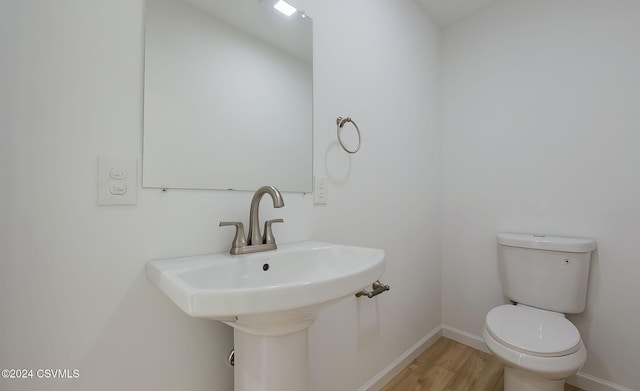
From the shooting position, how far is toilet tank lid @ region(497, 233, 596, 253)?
4.43 ft

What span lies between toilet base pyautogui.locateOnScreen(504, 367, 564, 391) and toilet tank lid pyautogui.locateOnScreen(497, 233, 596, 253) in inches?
24.7

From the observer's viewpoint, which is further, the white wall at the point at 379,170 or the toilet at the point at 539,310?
the white wall at the point at 379,170

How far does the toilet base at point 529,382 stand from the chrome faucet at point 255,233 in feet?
3.90

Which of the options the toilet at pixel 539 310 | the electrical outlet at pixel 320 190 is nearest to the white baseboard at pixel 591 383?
the toilet at pixel 539 310

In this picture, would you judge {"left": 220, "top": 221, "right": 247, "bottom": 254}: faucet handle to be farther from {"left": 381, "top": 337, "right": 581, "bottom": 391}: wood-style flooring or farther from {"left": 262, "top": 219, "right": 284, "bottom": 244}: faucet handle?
{"left": 381, "top": 337, "right": 581, "bottom": 391}: wood-style flooring

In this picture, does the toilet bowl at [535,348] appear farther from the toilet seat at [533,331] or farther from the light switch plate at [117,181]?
the light switch plate at [117,181]

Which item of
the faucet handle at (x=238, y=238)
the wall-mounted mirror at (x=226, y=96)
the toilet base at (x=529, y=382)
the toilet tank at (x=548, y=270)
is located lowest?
the toilet base at (x=529, y=382)

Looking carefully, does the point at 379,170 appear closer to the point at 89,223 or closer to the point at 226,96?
the point at 226,96

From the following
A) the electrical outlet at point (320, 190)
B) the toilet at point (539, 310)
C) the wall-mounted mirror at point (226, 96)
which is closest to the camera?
the wall-mounted mirror at point (226, 96)

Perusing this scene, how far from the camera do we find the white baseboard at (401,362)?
54.7 inches

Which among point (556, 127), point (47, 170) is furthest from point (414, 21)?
point (47, 170)

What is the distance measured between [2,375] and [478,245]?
86.9 inches

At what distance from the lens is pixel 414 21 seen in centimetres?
178

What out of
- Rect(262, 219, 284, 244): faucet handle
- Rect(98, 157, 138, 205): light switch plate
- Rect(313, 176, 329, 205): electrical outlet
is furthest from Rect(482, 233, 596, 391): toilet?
Rect(98, 157, 138, 205): light switch plate
